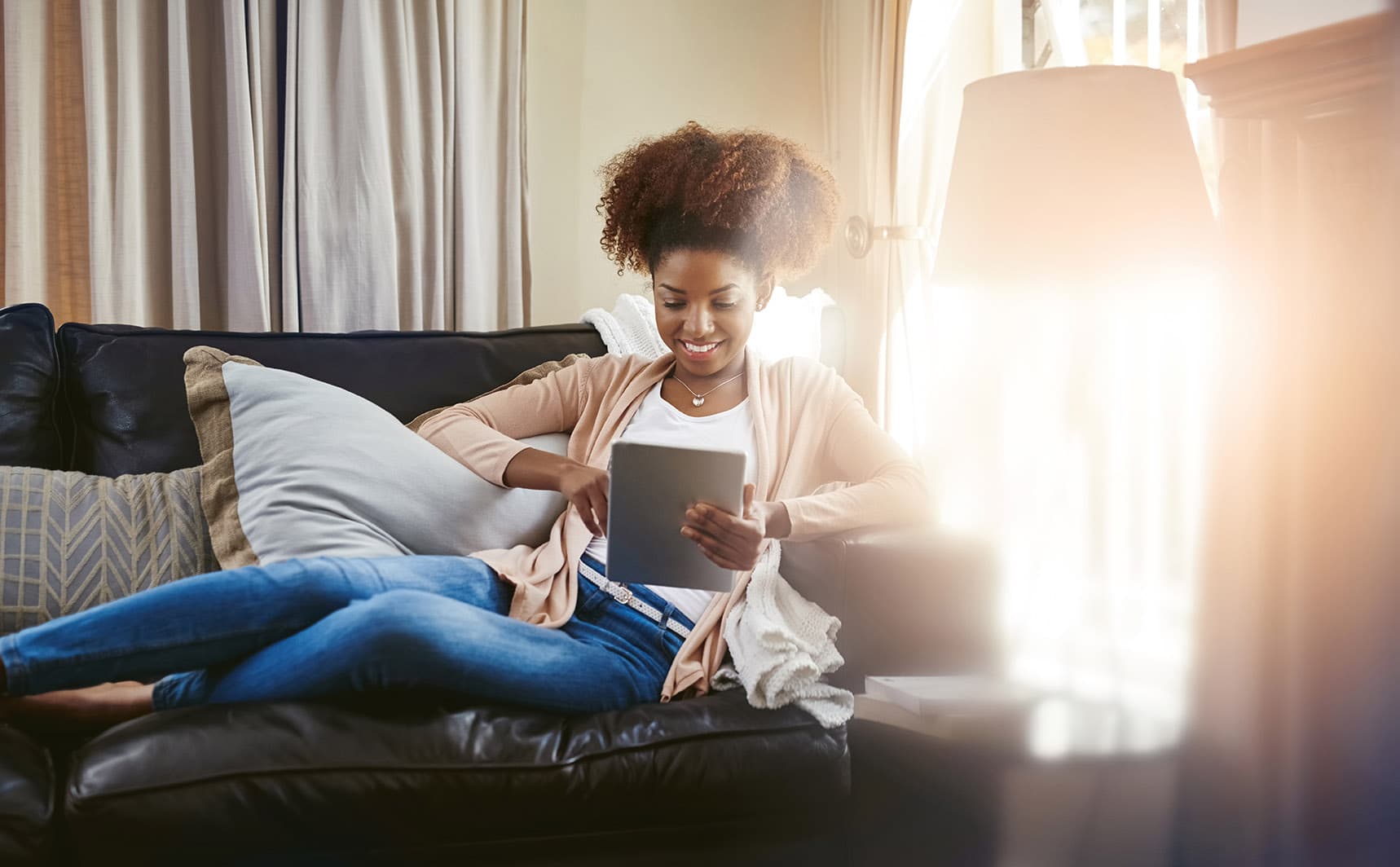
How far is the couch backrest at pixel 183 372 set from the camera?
171cm

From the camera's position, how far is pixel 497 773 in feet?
3.92

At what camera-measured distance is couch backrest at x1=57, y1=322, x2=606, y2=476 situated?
1.71 meters

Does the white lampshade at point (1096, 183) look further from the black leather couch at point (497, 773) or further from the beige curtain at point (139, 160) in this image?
the beige curtain at point (139, 160)

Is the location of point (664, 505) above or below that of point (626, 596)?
above

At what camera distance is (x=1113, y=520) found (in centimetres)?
178

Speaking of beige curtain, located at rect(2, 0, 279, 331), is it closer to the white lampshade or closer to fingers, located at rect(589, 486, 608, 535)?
fingers, located at rect(589, 486, 608, 535)

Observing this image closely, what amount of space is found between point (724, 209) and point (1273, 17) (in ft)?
2.74

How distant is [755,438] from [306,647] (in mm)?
767

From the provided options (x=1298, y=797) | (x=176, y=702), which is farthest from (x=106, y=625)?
(x=1298, y=797)

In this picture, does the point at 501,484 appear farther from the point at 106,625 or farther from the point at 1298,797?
the point at 1298,797

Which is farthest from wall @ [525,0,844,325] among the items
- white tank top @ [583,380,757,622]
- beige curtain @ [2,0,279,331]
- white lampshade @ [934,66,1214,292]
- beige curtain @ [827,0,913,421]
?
white lampshade @ [934,66,1214,292]

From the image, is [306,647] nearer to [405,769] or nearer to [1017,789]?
[405,769]

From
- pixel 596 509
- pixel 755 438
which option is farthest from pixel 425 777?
pixel 755 438

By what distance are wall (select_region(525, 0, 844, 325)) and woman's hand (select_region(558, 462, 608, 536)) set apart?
137 cm
